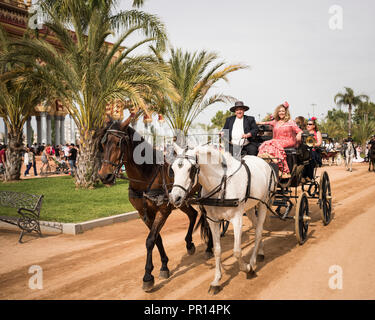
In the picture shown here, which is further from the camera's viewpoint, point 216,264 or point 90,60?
Answer: point 90,60

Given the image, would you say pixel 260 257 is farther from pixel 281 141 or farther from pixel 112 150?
pixel 112 150

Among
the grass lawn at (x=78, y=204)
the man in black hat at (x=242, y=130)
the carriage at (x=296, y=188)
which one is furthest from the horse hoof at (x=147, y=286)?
the grass lawn at (x=78, y=204)

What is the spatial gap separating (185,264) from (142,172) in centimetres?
186

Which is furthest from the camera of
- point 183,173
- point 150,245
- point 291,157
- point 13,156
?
point 13,156

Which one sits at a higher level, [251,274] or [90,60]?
[90,60]

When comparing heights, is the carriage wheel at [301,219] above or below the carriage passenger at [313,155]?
below

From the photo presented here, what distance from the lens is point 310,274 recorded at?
4.80 m

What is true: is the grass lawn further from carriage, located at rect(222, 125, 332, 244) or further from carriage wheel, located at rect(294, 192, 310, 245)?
carriage wheel, located at rect(294, 192, 310, 245)

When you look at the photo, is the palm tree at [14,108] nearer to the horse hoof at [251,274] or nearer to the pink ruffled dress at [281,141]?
the pink ruffled dress at [281,141]

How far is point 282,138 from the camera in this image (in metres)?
7.01

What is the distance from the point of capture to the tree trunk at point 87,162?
13.5 metres

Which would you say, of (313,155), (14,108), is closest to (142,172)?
(313,155)

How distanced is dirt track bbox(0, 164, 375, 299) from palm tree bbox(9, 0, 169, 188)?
591 cm
